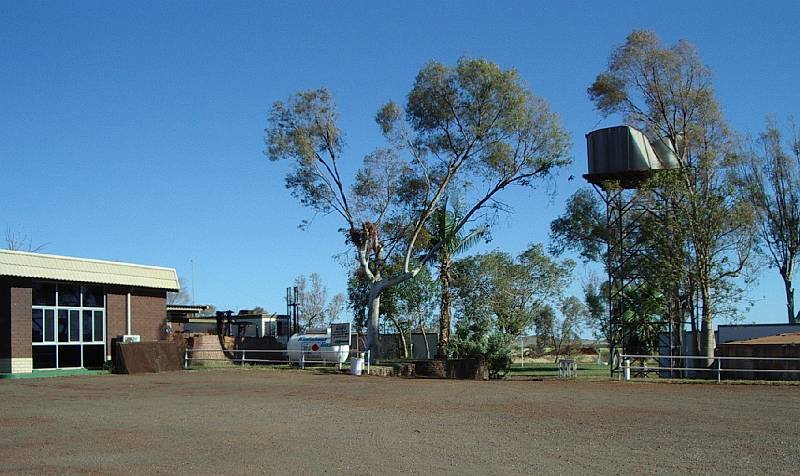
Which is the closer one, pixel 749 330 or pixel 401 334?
pixel 749 330

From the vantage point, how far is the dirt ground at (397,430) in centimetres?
1134

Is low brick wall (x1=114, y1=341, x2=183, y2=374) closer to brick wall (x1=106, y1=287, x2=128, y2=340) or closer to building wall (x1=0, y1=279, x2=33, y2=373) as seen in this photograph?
brick wall (x1=106, y1=287, x2=128, y2=340)

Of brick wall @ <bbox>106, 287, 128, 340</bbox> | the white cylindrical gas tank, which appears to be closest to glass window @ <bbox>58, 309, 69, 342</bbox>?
brick wall @ <bbox>106, 287, 128, 340</bbox>

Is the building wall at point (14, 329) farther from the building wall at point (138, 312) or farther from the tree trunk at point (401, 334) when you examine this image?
the tree trunk at point (401, 334)

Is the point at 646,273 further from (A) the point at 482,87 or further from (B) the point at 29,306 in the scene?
(B) the point at 29,306

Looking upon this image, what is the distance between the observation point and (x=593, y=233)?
1820 inches

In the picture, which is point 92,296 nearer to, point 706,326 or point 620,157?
point 620,157

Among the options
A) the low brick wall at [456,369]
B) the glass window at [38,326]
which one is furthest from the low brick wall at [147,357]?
the low brick wall at [456,369]

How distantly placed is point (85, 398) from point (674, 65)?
28724mm

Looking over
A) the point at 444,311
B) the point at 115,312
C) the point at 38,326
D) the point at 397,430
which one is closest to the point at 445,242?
the point at 444,311

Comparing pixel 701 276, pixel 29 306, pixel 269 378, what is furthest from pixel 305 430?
pixel 701 276

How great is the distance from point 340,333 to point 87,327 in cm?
1049

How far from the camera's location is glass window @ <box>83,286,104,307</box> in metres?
33.5

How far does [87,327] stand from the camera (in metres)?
33.6
